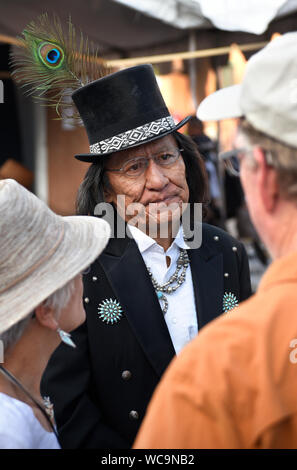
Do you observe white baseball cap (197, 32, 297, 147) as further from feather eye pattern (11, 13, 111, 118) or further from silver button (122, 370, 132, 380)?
feather eye pattern (11, 13, 111, 118)

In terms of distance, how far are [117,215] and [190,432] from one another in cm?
146

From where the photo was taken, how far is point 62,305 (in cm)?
151

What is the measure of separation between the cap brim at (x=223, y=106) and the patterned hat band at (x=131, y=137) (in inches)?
35.9

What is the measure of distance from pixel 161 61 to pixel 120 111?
4105mm

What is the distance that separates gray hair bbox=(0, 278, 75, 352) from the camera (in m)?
1.45

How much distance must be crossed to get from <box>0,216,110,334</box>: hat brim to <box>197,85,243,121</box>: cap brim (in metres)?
0.50

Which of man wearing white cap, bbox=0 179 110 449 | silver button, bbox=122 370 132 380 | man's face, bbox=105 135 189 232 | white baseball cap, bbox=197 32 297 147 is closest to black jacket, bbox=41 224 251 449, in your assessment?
silver button, bbox=122 370 132 380

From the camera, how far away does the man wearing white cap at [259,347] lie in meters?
1.02

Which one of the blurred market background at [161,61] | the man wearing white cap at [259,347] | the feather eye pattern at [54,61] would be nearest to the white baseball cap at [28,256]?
the man wearing white cap at [259,347]

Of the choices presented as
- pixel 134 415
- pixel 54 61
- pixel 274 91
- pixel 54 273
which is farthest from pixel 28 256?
pixel 54 61

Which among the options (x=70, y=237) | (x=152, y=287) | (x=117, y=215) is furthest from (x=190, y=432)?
(x=117, y=215)

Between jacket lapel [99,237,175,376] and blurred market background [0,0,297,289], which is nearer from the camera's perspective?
jacket lapel [99,237,175,376]

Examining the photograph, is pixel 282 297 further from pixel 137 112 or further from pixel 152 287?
pixel 137 112

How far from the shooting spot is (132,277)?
7.26ft
